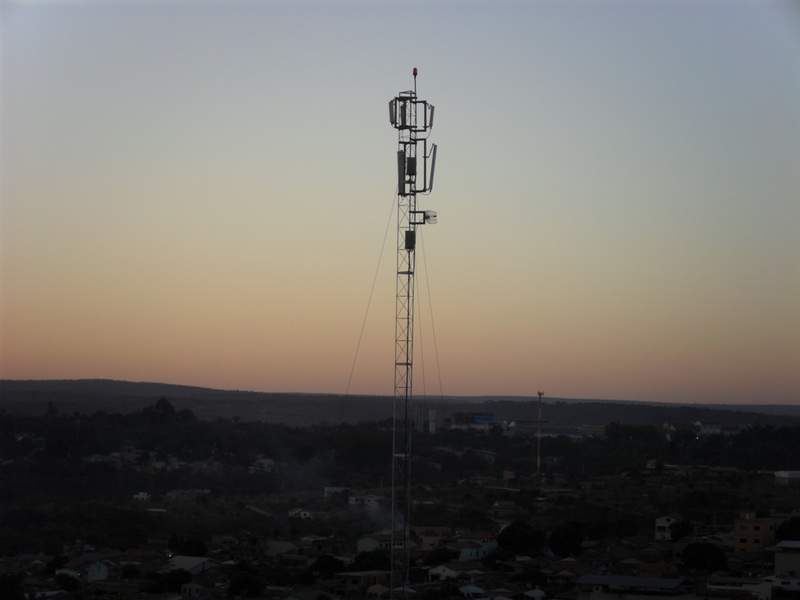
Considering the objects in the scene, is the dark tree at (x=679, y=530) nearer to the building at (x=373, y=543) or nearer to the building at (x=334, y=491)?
the building at (x=373, y=543)

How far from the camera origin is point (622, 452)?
42125mm

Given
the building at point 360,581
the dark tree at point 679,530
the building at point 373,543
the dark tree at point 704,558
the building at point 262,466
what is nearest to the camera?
the building at point 360,581

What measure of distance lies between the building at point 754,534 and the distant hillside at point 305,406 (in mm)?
42959

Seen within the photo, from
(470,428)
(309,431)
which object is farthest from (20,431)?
(470,428)

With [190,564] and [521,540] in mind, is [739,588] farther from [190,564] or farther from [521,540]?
[190,564]

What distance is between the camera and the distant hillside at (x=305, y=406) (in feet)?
229

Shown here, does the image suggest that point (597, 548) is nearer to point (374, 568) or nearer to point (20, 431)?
point (374, 568)

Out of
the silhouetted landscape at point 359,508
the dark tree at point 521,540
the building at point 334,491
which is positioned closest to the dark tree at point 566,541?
the silhouetted landscape at point 359,508

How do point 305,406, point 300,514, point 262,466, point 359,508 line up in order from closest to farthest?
point 300,514, point 359,508, point 262,466, point 305,406

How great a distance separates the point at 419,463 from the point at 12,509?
1391 cm

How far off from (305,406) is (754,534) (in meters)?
62.1

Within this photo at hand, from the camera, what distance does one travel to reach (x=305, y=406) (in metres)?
82.0

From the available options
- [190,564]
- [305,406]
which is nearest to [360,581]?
Result: [190,564]

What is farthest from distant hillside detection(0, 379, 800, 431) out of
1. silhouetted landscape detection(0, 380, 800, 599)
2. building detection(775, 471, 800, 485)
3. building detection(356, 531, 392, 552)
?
building detection(356, 531, 392, 552)
